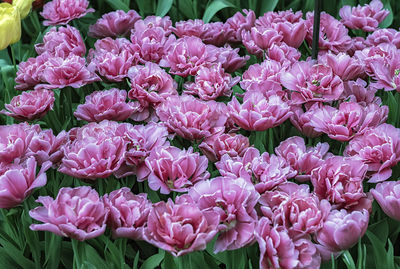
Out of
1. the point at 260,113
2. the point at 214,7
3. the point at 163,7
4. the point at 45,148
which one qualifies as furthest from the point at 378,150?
the point at 163,7

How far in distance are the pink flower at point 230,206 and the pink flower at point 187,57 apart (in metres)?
0.45

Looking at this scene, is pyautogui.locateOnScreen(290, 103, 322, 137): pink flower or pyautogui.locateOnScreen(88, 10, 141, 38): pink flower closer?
pyautogui.locateOnScreen(290, 103, 322, 137): pink flower

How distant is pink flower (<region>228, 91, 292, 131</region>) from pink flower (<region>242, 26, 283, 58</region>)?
0.32m

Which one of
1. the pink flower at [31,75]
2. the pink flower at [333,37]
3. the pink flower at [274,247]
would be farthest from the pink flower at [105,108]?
the pink flower at [333,37]

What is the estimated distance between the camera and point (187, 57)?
124 centimetres

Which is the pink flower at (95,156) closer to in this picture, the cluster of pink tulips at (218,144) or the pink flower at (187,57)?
the cluster of pink tulips at (218,144)

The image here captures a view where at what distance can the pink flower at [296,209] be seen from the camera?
0.77m

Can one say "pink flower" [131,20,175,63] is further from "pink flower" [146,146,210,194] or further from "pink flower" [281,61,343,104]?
"pink flower" [146,146,210,194]

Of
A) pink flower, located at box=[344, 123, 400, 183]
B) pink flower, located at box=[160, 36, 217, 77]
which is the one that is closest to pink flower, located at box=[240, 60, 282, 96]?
pink flower, located at box=[160, 36, 217, 77]

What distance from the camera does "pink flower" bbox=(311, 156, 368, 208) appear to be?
842mm

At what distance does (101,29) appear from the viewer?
149 centimetres

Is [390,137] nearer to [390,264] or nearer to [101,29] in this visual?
[390,264]

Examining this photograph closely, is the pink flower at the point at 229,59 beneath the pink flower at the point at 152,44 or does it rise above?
beneath

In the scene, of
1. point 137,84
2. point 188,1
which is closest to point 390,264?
point 137,84
